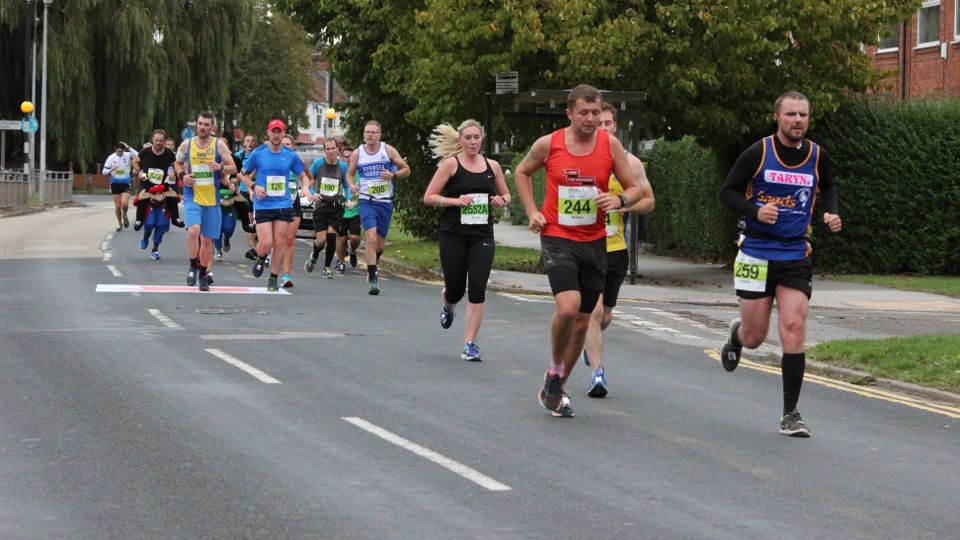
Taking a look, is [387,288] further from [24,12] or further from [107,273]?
[24,12]

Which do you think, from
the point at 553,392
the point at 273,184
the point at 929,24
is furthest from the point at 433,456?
the point at 929,24

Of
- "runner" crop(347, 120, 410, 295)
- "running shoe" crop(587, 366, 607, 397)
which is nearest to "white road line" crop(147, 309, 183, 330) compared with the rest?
"runner" crop(347, 120, 410, 295)

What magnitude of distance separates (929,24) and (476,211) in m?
26.1

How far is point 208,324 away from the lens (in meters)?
15.5

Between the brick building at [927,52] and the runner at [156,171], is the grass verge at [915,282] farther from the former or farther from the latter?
the brick building at [927,52]

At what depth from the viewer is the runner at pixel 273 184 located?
18.8 metres

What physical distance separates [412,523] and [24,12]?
52.1 meters

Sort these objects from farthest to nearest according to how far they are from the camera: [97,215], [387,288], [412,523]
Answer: [97,215] → [387,288] → [412,523]

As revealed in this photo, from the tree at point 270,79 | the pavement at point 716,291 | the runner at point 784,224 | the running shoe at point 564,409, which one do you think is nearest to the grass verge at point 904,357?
the runner at point 784,224

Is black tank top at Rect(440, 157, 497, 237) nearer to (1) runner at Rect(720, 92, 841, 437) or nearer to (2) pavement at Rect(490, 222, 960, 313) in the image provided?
(1) runner at Rect(720, 92, 841, 437)

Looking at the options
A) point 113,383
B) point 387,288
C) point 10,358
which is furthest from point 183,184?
point 113,383

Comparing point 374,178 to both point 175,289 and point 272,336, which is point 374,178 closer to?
point 175,289

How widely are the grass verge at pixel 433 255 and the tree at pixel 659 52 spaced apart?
201cm

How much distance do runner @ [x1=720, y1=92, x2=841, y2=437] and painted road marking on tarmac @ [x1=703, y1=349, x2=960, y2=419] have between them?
78.9 inches
